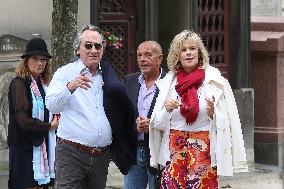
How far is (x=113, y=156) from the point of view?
666 cm

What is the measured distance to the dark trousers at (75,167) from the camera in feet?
20.8

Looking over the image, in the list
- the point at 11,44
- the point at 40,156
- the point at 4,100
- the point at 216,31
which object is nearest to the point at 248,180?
the point at 216,31

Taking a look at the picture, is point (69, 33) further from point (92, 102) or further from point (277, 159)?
point (277, 159)

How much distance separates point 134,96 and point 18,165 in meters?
1.12

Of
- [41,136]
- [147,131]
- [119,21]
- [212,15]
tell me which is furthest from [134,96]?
[212,15]

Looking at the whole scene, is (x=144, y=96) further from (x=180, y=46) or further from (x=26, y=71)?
(x=26, y=71)

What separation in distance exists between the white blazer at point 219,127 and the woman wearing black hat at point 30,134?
3.45ft

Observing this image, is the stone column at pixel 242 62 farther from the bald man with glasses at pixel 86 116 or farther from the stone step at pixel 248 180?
the bald man with glasses at pixel 86 116

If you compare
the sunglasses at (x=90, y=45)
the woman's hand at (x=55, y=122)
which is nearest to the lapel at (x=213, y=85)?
the sunglasses at (x=90, y=45)

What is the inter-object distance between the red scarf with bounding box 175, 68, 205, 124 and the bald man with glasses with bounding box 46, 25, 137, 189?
1.51 feet

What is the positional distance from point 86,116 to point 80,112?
0.05 meters

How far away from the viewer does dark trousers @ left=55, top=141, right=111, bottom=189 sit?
635 cm

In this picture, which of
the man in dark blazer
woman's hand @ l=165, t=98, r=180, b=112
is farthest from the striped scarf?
woman's hand @ l=165, t=98, r=180, b=112

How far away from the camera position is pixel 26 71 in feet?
24.6
